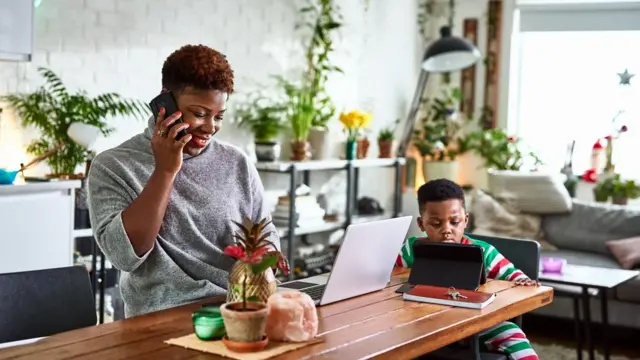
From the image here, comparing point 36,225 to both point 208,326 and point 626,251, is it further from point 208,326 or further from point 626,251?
point 626,251

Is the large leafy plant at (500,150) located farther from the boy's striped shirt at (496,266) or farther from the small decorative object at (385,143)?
the boy's striped shirt at (496,266)

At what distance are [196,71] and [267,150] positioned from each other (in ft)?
11.1

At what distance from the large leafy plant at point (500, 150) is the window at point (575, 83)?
0.17 meters

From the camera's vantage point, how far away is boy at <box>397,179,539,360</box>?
109 inches

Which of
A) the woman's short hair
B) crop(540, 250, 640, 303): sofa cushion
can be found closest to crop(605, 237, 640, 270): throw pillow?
crop(540, 250, 640, 303): sofa cushion

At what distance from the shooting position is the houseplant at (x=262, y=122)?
5.61 m

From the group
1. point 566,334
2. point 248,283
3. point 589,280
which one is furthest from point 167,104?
point 566,334

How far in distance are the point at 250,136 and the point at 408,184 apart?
1849 millimetres

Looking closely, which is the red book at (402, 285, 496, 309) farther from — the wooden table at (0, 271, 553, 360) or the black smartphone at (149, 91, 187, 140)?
the black smartphone at (149, 91, 187, 140)

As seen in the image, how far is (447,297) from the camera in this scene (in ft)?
7.63

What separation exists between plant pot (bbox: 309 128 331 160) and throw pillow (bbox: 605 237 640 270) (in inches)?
73.9

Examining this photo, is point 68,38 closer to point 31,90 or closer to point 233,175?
point 31,90

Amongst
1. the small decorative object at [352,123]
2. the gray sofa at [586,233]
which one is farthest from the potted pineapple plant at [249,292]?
the small decorative object at [352,123]

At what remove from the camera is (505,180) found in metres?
5.90
